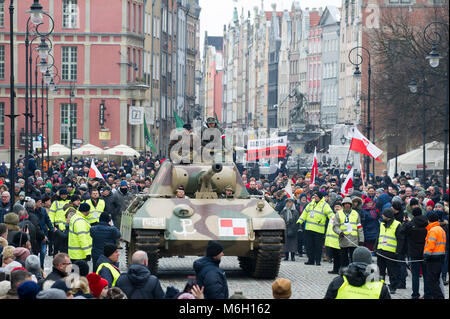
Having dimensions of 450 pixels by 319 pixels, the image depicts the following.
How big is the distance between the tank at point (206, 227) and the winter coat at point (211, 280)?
7.57 metres

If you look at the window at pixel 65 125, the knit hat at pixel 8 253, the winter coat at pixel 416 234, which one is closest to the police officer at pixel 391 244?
the winter coat at pixel 416 234

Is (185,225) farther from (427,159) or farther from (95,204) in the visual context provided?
(427,159)

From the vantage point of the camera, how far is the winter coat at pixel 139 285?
11.7 metres

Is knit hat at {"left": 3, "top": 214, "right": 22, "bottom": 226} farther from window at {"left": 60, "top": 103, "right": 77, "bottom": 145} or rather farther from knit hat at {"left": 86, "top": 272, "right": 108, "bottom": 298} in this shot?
window at {"left": 60, "top": 103, "right": 77, "bottom": 145}

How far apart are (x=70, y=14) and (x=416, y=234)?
54.3 meters

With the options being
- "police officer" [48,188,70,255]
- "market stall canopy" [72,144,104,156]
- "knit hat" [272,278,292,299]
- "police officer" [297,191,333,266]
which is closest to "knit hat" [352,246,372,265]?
"knit hat" [272,278,292,299]

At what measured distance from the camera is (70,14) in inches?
2790

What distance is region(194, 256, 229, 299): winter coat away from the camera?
11977 millimetres

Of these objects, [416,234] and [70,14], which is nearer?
[416,234]

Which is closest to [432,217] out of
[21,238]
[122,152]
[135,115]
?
[21,238]

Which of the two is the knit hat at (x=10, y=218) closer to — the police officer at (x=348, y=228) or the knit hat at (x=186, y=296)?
the police officer at (x=348, y=228)

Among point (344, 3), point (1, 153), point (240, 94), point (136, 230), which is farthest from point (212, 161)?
point (240, 94)

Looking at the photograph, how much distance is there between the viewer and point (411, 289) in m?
20.3

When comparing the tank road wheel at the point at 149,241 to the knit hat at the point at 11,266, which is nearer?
the knit hat at the point at 11,266
